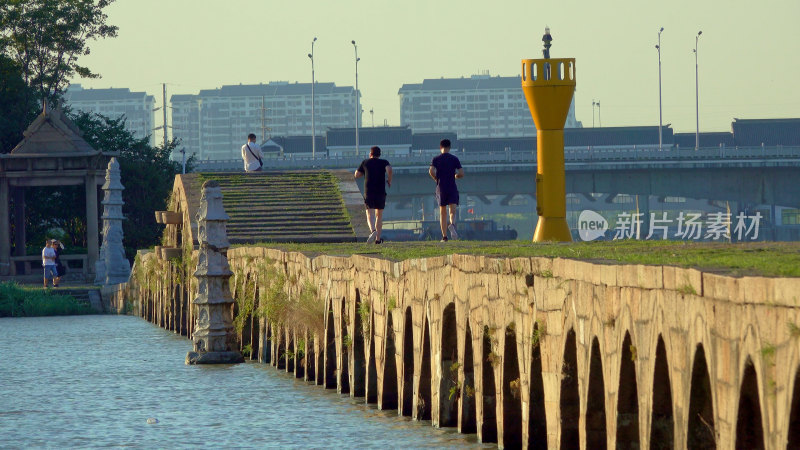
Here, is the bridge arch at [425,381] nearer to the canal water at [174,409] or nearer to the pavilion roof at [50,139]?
the canal water at [174,409]

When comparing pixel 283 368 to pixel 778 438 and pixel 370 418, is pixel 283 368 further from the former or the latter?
pixel 778 438

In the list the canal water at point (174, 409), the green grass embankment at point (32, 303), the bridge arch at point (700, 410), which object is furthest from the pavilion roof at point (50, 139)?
the bridge arch at point (700, 410)

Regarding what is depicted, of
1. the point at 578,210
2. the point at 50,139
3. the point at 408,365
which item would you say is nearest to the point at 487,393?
the point at 408,365

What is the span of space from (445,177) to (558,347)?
13.1 metres

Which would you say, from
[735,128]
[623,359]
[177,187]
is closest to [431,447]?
[623,359]

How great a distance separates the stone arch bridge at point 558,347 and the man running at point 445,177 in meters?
3.70

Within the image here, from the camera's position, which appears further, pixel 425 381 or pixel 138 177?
pixel 138 177

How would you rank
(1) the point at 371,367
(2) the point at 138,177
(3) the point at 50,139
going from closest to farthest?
1. (1) the point at 371,367
2. (3) the point at 50,139
3. (2) the point at 138,177

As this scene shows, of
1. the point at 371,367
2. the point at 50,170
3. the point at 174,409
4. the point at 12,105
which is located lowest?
the point at 174,409

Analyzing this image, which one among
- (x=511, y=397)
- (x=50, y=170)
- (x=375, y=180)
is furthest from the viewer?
(x=50, y=170)

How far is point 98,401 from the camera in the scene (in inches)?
770

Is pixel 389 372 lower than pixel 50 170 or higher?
lower

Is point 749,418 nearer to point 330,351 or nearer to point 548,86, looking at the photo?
point 330,351

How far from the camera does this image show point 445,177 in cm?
2462
